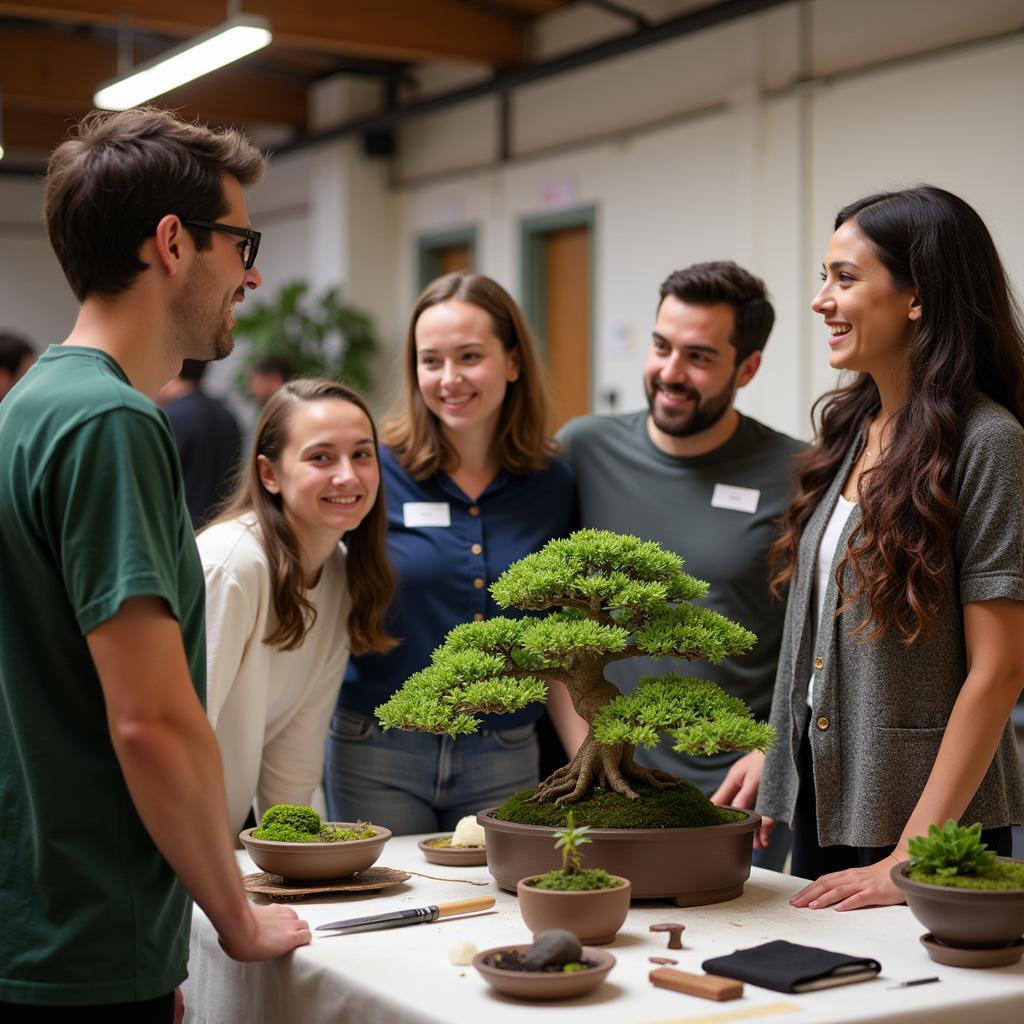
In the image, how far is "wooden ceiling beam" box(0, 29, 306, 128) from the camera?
851 cm

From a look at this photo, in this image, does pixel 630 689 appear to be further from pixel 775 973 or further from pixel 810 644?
pixel 775 973

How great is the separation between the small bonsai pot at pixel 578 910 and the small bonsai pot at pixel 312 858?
383 millimetres

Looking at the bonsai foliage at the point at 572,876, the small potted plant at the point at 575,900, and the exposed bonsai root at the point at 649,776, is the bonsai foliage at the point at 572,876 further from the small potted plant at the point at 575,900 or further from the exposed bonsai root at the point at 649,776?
the exposed bonsai root at the point at 649,776

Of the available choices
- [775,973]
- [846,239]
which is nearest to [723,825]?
[775,973]

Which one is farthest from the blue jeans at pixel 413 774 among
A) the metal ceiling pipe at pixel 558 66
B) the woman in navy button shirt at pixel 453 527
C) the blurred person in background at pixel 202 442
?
the metal ceiling pipe at pixel 558 66

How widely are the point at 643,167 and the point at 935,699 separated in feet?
18.6

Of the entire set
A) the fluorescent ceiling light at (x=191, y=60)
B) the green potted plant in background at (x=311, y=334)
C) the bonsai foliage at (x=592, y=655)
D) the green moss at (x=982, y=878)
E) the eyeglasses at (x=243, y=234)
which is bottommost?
the green moss at (x=982, y=878)

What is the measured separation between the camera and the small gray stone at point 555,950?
59.4 inches

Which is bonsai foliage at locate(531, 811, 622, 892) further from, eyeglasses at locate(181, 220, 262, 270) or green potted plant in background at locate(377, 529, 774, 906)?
eyeglasses at locate(181, 220, 262, 270)

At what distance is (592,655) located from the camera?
6.70 ft

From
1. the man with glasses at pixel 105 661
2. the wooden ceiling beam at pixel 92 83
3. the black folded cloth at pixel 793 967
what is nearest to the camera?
the man with glasses at pixel 105 661

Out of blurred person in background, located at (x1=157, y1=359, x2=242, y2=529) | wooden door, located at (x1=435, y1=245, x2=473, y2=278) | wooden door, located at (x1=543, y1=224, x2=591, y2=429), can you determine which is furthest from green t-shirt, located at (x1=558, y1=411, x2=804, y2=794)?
wooden door, located at (x1=435, y1=245, x2=473, y2=278)

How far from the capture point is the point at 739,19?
6395mm

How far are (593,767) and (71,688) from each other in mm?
821
